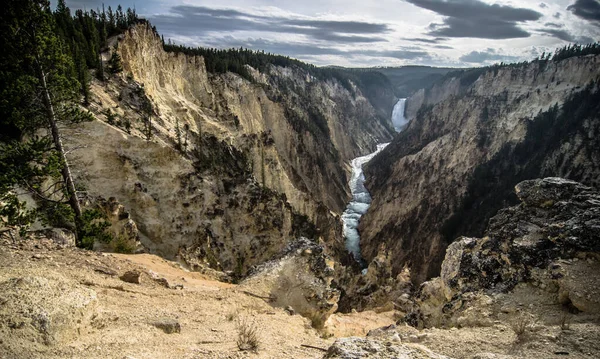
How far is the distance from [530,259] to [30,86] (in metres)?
16.0

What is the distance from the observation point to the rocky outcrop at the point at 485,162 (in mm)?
47812

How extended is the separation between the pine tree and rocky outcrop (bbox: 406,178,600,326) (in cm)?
1336

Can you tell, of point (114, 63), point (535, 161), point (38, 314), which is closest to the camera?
point (38, 314)

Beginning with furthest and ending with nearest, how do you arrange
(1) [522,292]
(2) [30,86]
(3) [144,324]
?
(2) [30,86] < (1) [522,292] < (3) [144,324]

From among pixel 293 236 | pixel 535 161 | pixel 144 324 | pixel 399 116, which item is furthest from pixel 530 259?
pixel 399 116

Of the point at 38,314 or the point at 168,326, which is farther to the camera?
the point at 168,326

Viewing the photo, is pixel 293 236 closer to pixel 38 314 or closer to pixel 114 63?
pixel 114 63

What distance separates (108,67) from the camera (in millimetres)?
28172

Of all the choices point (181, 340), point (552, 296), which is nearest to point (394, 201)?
point (552, 296)

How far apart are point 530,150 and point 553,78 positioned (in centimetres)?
2315

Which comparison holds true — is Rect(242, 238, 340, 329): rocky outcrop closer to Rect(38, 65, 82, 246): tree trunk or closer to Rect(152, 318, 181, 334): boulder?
Rect(152, 318, 181, 334): boulder

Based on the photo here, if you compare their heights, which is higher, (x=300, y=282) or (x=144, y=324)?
(x=144, y=324)

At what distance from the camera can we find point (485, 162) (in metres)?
56.3

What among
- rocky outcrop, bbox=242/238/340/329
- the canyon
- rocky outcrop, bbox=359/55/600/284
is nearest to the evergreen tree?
the canyon
